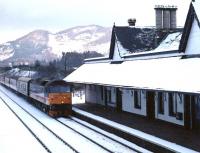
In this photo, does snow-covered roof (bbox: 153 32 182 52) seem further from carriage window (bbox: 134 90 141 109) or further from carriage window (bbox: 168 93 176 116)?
carriage window (bbox: 168 93 176 116)

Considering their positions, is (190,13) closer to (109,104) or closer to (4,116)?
(109,104)

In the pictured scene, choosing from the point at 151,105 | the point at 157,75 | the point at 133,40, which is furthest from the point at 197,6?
the point at 133,40

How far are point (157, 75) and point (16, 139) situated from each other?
7.88 meters

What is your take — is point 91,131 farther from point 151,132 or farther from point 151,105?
point 151,132

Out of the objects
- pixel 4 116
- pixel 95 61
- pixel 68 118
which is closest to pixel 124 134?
pixel 68 118

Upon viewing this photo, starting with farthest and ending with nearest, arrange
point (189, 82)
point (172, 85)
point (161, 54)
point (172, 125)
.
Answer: point (161, 54), point (172, 125), point (172, 85), point (189, 82)

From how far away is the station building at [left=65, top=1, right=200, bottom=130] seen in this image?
1795 centimetres

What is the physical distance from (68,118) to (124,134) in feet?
35.1

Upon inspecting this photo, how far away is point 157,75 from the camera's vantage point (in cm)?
2008

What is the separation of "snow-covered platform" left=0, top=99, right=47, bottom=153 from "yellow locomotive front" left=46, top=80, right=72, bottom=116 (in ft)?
9.10

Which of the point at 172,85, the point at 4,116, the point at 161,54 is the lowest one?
the point at 4,116

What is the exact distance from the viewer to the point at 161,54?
76.2 ft

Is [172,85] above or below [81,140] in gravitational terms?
above

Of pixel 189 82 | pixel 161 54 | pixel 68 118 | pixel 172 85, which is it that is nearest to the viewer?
pixel 189 82
